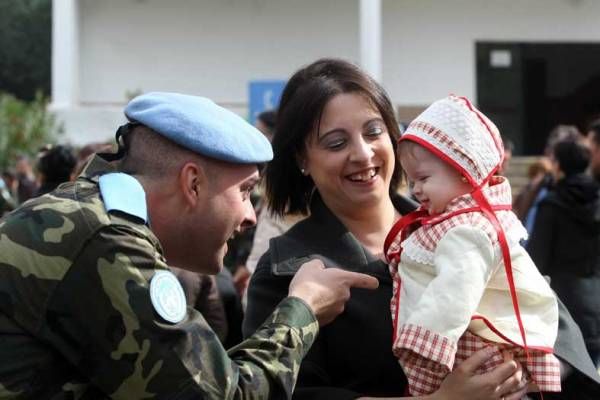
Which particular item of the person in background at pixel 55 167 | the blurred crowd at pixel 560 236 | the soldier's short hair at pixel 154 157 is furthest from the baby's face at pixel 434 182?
the person in background at pixel 55 167

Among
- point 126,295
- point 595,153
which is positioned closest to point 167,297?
point 126,295

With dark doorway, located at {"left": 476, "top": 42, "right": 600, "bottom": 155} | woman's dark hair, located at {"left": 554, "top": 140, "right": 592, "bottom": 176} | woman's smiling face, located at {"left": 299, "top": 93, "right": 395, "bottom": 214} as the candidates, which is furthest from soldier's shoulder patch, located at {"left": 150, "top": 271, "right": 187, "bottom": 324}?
dark doorway, located at {"left": 476, "top": 42, "right": 600, "bottom": 155}

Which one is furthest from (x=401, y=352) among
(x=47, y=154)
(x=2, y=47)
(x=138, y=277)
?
(x=2, y=47)

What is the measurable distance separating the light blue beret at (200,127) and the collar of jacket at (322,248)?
47 centimetres

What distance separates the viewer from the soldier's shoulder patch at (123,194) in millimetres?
2066

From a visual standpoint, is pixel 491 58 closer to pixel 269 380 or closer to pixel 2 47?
pixel 269 380

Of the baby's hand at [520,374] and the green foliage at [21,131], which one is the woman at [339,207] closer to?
the baby's hand at [520,374]

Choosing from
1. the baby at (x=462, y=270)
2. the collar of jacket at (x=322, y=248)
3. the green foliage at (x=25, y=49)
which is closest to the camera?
the baby at (x=462, y=270)

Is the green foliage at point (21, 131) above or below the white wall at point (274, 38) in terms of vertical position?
below

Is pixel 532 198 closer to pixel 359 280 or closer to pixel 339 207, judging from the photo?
pixel 339 207

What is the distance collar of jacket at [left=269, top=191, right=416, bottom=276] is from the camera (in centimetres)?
279

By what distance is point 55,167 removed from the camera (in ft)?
20.2

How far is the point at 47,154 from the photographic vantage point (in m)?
6.26

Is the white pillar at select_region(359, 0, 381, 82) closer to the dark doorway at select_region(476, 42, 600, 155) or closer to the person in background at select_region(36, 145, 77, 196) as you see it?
the dark doorway at select_region(476, 42, 600, 155)
